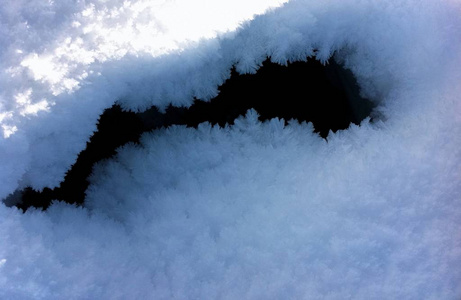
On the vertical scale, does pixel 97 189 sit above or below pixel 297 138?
below

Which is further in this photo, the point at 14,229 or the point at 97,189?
the point at 97,189

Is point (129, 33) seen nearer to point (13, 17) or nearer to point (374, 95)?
point (13, 17)

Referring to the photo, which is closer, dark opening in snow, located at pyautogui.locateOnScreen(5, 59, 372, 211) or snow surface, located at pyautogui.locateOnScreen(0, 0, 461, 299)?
snow surface, located at pyautogui.locateOnScreen(0, 0, 461, 299)

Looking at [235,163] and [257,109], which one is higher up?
[257,109]

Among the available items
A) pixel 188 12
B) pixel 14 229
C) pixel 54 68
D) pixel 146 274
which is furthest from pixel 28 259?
pixel 188 12
